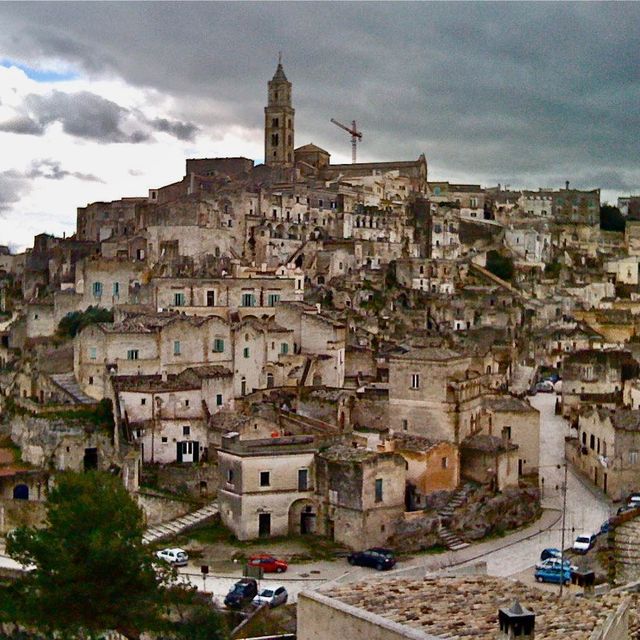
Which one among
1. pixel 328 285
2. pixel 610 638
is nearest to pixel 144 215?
pixel 328 285

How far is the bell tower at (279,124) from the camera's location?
100500 mm

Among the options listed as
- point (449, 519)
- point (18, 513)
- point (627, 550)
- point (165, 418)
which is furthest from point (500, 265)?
point (627, 550)

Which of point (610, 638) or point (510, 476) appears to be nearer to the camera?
point (610, 638)

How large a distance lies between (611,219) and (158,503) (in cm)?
8518

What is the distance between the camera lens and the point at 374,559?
3322 cm

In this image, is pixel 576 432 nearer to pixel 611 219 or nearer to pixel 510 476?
pixel 510 476

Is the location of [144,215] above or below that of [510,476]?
above

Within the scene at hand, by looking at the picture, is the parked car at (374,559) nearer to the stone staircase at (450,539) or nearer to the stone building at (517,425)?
the stone staircase at (450,539)

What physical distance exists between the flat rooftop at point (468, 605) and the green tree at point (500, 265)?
222ft

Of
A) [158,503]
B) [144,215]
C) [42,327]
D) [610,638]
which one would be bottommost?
[158,503]

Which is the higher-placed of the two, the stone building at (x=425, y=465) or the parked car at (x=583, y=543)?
the stone building at (x=425, y=465)

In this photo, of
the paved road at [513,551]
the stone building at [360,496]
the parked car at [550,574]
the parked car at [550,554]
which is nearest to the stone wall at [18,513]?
the paved road at [513,551]

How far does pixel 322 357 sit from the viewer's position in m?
49.4

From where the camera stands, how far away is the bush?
5699cm
